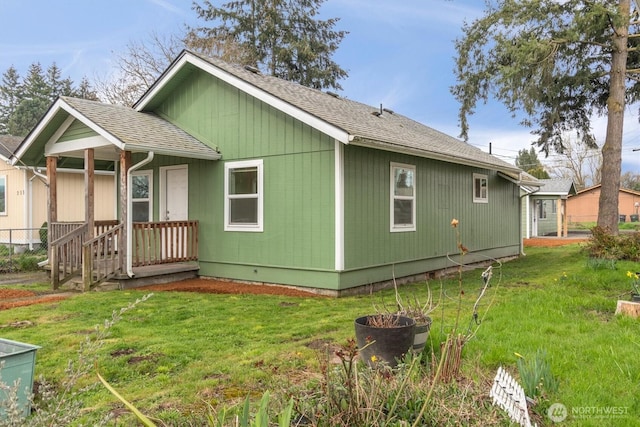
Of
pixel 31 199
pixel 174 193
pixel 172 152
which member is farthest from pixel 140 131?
pixel 31 199

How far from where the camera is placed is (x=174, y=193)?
10.3m

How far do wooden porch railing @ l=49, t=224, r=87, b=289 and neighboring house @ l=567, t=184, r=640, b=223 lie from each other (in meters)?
41.4

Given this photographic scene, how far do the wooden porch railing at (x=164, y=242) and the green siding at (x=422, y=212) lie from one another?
11.8ft

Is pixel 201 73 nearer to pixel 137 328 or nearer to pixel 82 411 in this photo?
pixel 137 328

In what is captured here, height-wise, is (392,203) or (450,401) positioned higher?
(392,203)

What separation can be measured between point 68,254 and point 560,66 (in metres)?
14.2

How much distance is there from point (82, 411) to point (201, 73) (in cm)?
808

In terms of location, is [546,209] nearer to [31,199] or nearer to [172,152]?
[172,152]

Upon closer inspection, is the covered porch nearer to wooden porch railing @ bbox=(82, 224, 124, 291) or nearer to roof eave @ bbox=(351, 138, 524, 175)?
wooden porch railing @ bbox=(82, 224, 124, 291)

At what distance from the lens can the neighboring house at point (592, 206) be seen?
134 feet

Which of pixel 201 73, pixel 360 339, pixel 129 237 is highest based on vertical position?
pixel 201 73

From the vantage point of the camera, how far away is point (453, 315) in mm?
5648

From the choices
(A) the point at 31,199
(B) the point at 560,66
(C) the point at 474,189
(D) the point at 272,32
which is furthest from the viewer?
(D) the point at 272,32

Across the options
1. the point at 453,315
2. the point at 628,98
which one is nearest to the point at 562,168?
the point at 628,98
